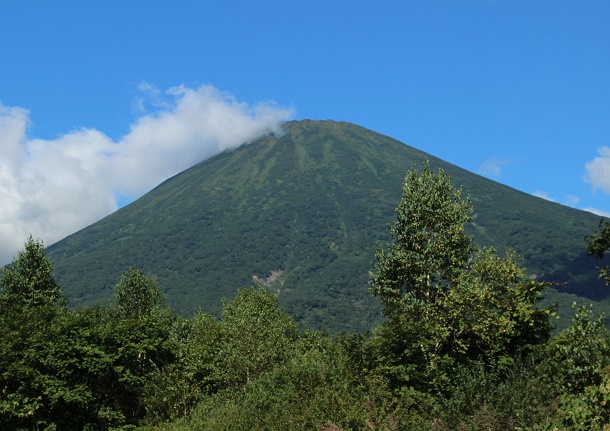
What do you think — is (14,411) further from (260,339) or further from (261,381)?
(260,339)

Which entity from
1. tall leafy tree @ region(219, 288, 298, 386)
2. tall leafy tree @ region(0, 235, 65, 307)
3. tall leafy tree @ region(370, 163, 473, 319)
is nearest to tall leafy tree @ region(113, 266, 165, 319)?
tall leafy tree @ region(0, 235, 65, 307)

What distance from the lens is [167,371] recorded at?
103 feet

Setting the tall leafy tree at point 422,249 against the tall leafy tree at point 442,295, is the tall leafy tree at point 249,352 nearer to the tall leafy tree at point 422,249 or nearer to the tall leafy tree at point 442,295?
the tall leafy tree at point 422,249

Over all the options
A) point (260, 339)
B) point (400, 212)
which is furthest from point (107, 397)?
point (400, 212)

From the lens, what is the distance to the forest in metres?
14.7

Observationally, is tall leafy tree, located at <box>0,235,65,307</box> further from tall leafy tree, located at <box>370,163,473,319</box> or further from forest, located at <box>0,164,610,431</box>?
tall leafy tree, located at <box>370,163,473,319</box>

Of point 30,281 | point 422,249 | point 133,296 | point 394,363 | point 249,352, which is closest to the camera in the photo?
point 394,363

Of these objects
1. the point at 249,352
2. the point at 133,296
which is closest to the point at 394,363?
the point at 249,352

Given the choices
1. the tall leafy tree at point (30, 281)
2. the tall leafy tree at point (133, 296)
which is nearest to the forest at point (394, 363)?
the tall leafy tree at point (30, 281)

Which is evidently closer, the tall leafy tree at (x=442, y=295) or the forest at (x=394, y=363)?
the forest at (x=394, y=363)

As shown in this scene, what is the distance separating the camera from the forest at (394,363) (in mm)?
14711

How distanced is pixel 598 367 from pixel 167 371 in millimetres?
24614

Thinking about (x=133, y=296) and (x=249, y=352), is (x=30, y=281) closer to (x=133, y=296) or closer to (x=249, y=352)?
(x=249, y=352)

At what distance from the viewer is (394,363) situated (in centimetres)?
1994
